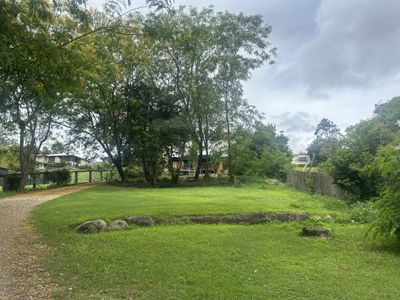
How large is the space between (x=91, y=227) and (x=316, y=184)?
40.0 feet

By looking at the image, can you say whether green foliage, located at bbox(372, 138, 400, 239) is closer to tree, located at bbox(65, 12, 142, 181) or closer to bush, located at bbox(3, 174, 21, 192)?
bush, located at bbox(3, 174, 21, 192)

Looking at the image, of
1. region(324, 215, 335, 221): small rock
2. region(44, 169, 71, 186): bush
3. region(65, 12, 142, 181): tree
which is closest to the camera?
region(324, 215, 335, 221): small rock

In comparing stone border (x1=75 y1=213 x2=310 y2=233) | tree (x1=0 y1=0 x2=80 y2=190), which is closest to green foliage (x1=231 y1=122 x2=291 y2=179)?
stone border (x1=75 y1=213 x2=310 y2=233)

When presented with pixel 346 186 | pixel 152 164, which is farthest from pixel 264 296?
pixel 152 164

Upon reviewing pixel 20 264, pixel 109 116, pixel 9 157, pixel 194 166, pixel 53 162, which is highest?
pixel 109 116

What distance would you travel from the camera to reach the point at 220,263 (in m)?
4.99

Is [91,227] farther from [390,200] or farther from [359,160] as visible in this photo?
[359,160]

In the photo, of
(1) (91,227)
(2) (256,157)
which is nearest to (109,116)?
(2) (256,157)

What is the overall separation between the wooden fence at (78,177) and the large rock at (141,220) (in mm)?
12656

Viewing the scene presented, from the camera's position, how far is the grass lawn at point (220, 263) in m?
4.02

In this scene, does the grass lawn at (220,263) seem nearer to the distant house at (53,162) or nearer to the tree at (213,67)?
the tree at (213,67)

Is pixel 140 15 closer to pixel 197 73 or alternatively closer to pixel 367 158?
pixel 367 158

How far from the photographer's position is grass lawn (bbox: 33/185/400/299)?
13.2ft

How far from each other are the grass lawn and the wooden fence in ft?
44.1
